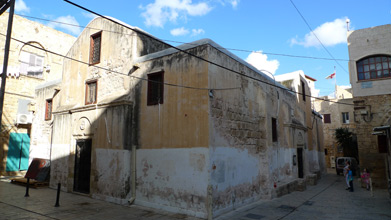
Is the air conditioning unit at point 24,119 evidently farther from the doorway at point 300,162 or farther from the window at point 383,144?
the window at point 383,144

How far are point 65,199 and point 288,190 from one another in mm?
10951

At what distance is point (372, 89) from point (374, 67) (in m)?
1.44

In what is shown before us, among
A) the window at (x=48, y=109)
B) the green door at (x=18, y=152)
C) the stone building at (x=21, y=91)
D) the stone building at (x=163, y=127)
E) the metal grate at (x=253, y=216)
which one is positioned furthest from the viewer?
the green door at (x=18, y=152)

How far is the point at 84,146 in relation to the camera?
41.4ft

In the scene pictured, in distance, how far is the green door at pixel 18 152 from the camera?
17.3m

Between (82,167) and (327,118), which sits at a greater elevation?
(327,118)

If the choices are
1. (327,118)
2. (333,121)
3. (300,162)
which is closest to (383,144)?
(300,162)

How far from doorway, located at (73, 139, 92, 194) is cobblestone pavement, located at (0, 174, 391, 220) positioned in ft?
1.57

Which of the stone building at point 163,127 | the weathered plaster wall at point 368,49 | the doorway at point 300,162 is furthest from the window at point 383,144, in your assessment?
the doorway at point 300,162

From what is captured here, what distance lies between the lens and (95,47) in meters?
13.5

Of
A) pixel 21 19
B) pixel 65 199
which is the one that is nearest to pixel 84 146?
pixel 65 199

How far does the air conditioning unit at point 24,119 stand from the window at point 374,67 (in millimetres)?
22181

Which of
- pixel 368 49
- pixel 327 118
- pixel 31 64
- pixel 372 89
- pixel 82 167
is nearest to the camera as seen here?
pixel 82 167

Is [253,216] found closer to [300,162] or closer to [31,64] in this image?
[300,162]
